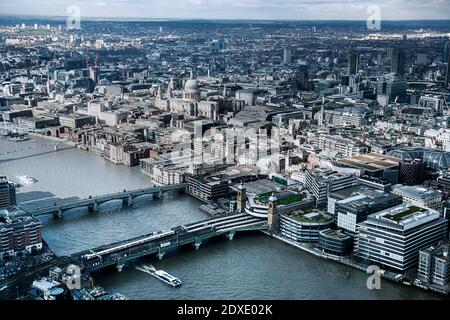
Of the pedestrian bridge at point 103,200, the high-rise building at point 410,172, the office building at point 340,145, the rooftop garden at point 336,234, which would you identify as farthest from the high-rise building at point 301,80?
the rooftop garden at point 336,234

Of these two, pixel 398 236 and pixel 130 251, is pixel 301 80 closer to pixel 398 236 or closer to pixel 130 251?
pixel 398 236

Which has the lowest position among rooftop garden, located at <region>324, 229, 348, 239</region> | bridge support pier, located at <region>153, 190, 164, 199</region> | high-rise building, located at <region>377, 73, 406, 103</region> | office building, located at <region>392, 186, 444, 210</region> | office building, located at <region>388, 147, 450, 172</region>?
bridge support pier, located at <region>153, 190, 164, 199</region>

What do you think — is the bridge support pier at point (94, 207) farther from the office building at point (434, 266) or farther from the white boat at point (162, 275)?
the office building at point (434, 266)

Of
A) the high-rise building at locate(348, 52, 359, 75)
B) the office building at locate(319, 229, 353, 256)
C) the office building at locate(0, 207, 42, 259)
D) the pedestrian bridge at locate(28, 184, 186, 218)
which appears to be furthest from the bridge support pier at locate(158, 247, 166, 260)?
the high-rise building at locate(348, 52, 359, 75)

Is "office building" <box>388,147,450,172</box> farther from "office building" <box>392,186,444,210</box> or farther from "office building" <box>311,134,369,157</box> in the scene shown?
"office building" <box>392,186,444,210</box>

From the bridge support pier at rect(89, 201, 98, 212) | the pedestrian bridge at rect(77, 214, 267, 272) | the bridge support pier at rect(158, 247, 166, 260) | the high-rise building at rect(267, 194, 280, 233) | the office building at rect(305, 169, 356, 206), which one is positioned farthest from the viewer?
the bridge support pier at rect(89, 201, 98, 212)

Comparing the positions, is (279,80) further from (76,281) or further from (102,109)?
(76,281)

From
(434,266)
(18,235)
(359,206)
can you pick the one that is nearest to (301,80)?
(359,206)
